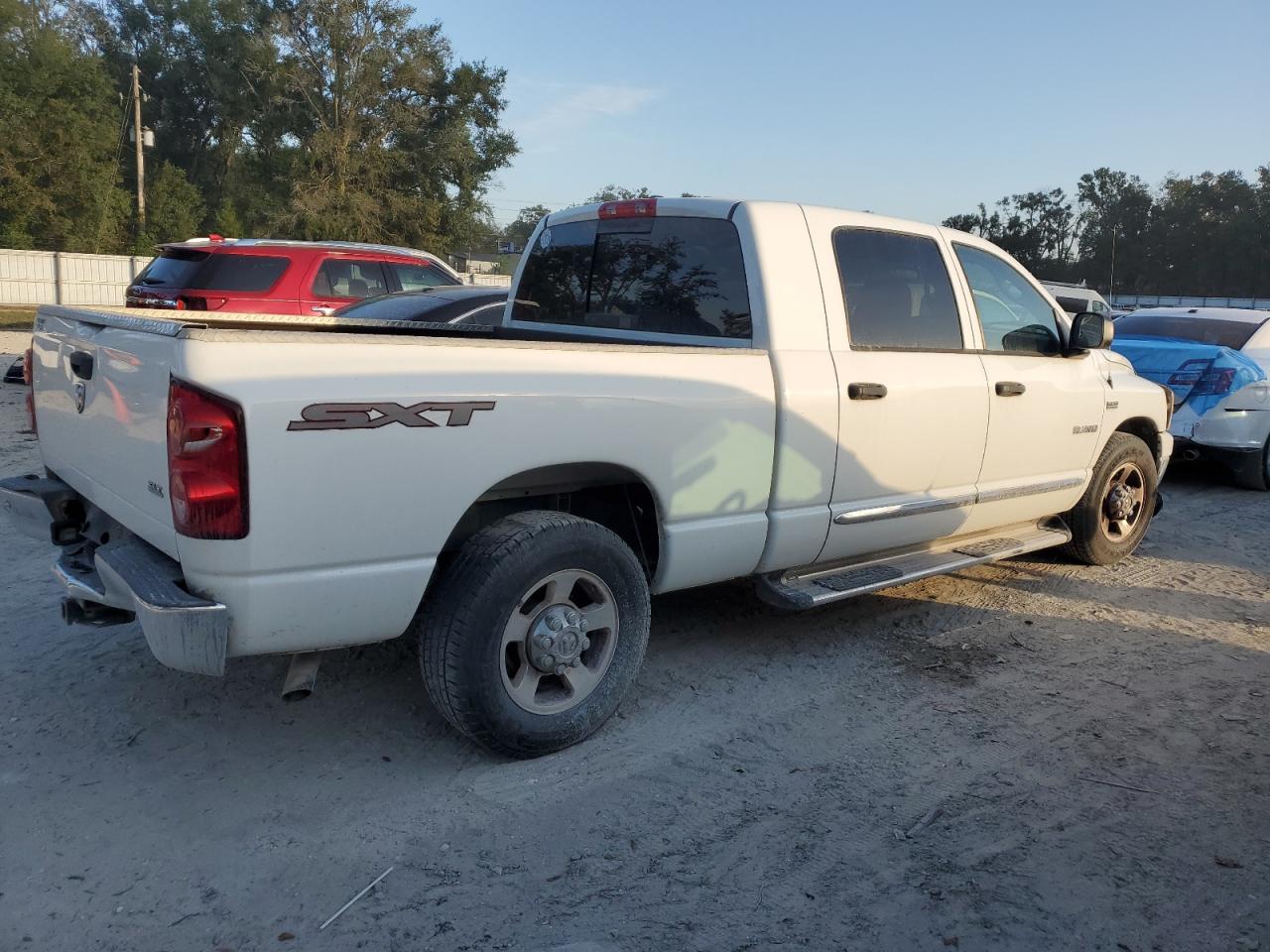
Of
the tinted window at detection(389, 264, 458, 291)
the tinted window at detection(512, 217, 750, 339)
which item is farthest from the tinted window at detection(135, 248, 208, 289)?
the tinted window at detection(512, 217, 750, 339)

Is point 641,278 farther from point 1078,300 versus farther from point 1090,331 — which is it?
point 1078,300

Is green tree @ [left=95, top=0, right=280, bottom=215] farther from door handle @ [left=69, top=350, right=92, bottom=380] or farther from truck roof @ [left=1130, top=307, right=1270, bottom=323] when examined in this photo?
door handle @ [left=69, top=350, right=92, bottom=380]

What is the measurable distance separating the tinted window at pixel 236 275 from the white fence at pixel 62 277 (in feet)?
76.8

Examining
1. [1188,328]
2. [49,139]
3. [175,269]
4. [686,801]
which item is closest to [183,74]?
[49,139]

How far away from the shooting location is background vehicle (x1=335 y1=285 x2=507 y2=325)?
8102 mm

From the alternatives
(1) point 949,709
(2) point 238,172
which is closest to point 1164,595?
(1) point 949,709

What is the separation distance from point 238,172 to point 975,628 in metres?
55.2

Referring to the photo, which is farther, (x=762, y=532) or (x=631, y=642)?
(x=762, y=532)

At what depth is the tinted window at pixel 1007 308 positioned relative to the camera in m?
5.15

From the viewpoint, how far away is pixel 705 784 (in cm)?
350

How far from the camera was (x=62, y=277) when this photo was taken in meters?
32.7

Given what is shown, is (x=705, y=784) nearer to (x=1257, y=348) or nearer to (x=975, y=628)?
(x=975, y=628)

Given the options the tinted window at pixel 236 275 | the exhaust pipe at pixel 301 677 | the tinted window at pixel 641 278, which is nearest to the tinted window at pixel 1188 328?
the tinted window at pixel 641 278

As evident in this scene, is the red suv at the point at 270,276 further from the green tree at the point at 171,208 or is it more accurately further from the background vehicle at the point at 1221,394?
the green tree at the point at 171,208
